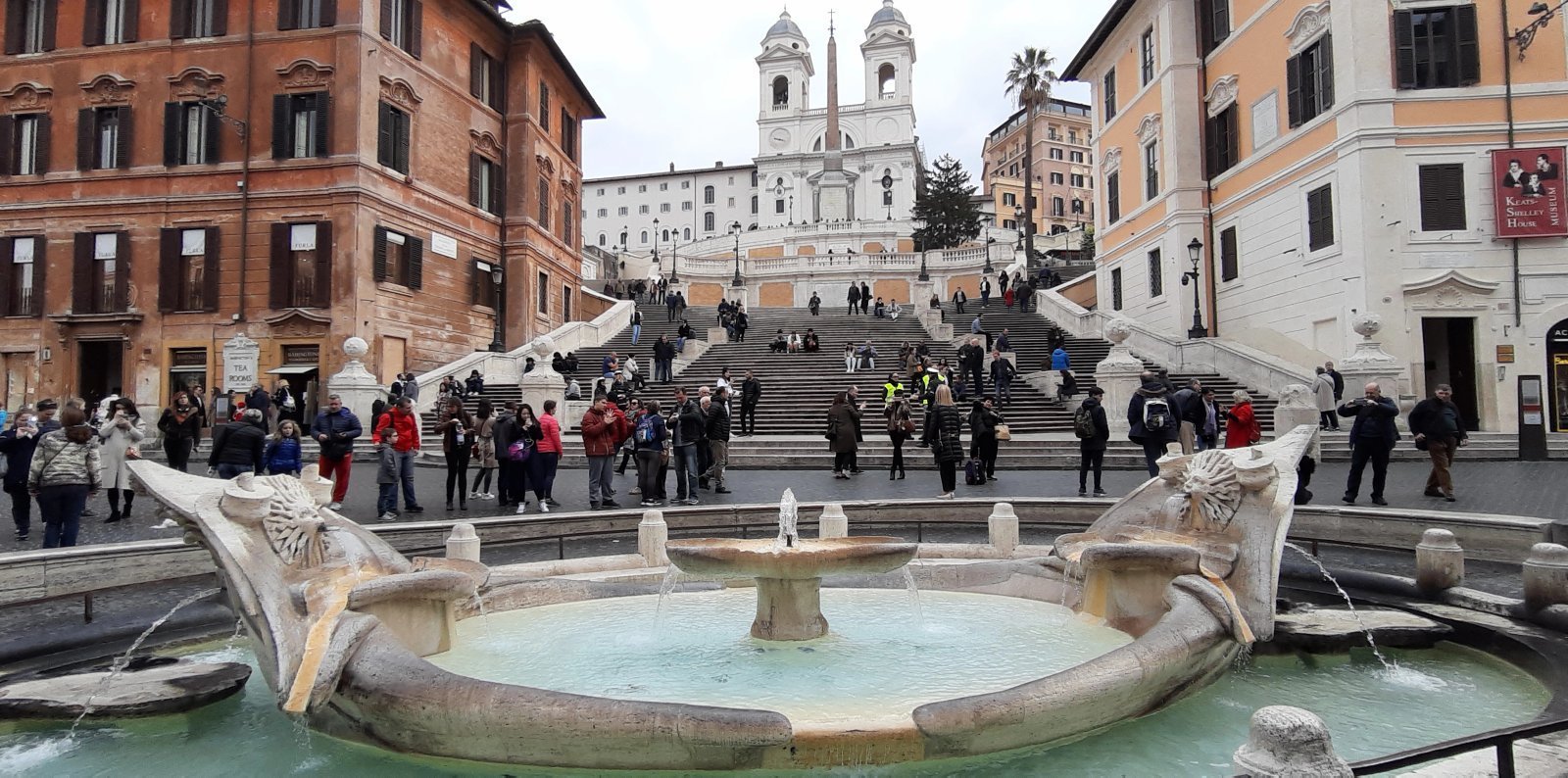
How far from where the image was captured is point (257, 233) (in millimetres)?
25766

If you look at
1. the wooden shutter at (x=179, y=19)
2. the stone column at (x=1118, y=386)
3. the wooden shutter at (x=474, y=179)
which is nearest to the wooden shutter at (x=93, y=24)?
the wooden shutter at (x=179, y=19)

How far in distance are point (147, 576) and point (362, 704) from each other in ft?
17.3

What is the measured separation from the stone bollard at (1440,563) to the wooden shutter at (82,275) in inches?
1269

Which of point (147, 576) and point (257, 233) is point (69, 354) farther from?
point (147, 576)

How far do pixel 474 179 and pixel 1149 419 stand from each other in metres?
26.5

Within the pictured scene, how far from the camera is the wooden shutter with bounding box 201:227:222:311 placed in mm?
25625

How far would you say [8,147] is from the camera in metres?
26.9

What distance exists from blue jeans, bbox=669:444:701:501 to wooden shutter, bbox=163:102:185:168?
23.0 metres

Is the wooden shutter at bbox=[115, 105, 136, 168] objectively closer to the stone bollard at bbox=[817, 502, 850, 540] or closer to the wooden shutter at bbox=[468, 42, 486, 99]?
the wooden shutter at bbox=[468, 42, 486, 99]

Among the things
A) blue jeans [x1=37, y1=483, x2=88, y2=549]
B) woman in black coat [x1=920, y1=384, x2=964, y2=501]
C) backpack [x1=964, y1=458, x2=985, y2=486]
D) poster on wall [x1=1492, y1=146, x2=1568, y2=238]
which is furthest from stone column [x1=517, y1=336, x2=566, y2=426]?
poster on wall [x1=1492, y1=146, x2=1568, y2=238]

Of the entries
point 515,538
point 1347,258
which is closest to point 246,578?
point 515,538

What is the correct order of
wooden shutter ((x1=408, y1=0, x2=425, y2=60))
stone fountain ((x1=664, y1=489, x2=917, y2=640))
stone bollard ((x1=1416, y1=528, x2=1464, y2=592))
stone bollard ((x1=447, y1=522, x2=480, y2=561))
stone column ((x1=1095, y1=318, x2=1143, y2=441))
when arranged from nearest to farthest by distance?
stone fountain ((x1=664, y1=489, x2=917, y2=640)), stone bollard ((x1=1416, y1=528, x2=1464, y2=592)), stone bollard ((x1=447, y1=522, x2=480, y2=561)), stone column ((x1=1095, y1=318, x2=1143, y2=441)), wooden shutter ((x1=408, y1=0, x2=425, y2=60))

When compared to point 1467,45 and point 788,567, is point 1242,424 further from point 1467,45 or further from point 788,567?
point 1467,45

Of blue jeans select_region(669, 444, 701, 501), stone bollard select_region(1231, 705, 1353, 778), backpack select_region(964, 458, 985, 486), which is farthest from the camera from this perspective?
backpack select_region(964, 458, 985, 486)
